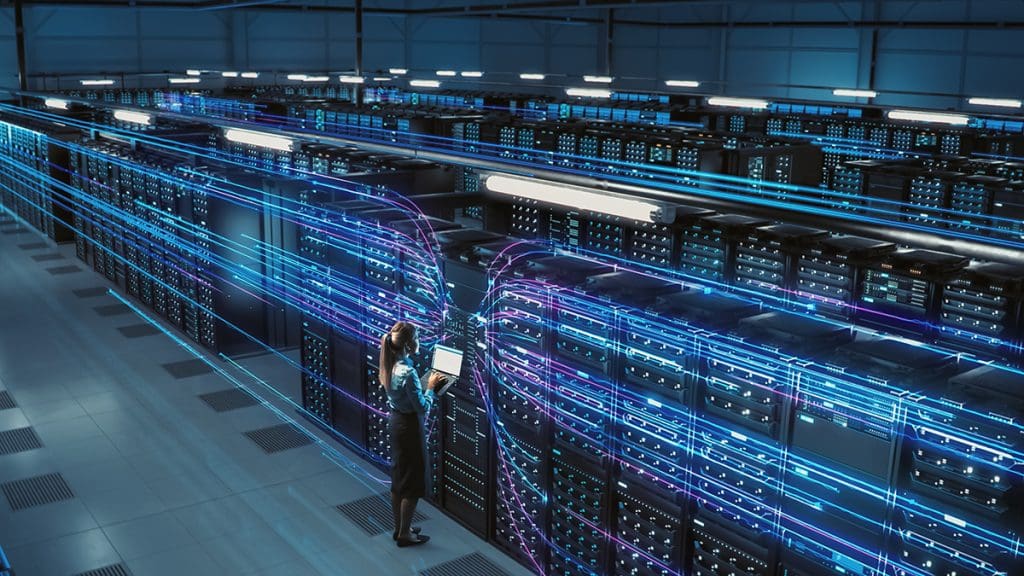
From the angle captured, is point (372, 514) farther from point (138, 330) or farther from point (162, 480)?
point (138, 330)

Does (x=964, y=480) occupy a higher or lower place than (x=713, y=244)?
lower

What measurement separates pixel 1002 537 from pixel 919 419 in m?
0.51

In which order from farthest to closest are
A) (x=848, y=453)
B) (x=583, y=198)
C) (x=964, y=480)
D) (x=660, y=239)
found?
(x=660, y=239)
(x=583, y=198)
(x=848, y=453)
(x=964, y=480)

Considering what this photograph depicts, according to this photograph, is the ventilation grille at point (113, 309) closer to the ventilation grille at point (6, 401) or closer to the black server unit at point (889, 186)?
the ventilation grille at point (6, 401)

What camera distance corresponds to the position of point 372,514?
6.58 metres

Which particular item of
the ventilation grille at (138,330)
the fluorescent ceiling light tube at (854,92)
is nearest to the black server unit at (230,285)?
the ventilation grille at (138,330)

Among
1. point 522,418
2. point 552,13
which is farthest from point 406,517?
point 552,13

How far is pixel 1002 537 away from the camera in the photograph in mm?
3352

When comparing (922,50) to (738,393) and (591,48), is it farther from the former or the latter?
(738,393)

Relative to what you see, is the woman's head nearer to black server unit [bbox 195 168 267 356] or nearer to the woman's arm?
the woman's arm

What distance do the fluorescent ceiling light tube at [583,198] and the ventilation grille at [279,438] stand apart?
354 centimetres

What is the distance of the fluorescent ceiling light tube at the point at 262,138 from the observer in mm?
8000

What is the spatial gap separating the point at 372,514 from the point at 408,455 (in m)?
0.97

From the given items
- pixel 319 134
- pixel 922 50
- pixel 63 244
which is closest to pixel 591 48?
pixel 922 50
